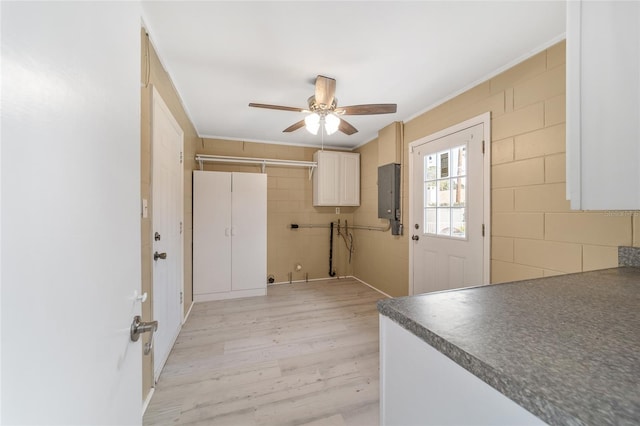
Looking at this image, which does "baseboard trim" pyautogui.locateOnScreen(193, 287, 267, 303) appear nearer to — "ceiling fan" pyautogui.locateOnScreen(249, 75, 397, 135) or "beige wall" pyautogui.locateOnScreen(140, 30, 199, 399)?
"beige wall" pyautogui.locateOnScreen(140, 30, 199, 399)

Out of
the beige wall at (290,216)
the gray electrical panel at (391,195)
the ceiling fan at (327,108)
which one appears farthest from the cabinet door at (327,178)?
the ceiling fan at (327,108)

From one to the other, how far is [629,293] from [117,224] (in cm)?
173

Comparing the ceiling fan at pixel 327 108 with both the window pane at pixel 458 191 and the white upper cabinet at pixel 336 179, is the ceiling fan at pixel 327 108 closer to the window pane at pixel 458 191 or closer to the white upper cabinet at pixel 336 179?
the window pane at pixel 458 191

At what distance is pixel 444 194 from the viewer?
263 cm

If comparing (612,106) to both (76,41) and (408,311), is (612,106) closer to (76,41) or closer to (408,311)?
(408,311)

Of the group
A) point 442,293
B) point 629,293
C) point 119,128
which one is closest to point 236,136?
point 119,128

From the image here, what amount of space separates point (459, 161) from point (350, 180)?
6.72 ft

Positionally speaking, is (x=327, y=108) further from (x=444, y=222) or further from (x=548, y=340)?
(x=548, y=340)

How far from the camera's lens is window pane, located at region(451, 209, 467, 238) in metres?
2.41

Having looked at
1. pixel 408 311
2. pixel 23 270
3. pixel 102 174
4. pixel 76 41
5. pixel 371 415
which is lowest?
pixel 371 415

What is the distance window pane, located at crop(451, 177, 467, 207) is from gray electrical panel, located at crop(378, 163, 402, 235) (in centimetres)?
81

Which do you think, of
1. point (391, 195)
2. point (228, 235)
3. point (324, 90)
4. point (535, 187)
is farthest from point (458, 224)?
point (228, 235)

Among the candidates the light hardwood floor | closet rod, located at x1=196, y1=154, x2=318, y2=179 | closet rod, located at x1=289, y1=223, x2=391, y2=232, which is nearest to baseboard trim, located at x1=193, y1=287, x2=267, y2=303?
the light hardwood floor

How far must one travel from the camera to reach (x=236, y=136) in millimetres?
3914
